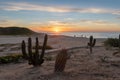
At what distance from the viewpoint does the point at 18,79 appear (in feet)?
35.7

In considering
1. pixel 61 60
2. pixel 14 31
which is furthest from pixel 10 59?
pixel 14 31

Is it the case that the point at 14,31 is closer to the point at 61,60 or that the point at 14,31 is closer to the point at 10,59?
the point at 10,59

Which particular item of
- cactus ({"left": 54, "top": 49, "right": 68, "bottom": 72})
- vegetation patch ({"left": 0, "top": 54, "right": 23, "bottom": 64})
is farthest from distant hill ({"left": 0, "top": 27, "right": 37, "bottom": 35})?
cactus ({"left": 54, "top": 49, "right": 68, "bottom": 72})

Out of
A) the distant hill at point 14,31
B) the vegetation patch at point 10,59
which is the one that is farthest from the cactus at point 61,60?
A: the distant hill at point 14,31

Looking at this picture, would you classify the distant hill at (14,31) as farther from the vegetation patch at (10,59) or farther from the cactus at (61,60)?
the cactus at (61,60)

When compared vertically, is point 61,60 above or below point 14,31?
below

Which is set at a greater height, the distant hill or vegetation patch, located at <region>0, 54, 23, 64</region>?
the distant hill

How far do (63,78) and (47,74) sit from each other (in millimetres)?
874

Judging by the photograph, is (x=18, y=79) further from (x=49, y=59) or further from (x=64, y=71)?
(x=49, y=59)

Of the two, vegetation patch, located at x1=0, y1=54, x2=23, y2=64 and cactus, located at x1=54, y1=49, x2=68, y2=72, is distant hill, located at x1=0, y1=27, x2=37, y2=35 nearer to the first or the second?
vegetation patch, located at x1=0, y1=54, x2=23, y2=64

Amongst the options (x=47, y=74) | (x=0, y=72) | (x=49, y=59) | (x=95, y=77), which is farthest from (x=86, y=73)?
(x=49, y=59)

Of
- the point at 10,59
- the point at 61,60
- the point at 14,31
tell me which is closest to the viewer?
the point at 61,60

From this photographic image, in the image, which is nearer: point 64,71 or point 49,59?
point 64,71

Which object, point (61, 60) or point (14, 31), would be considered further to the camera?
point (14, 31)
